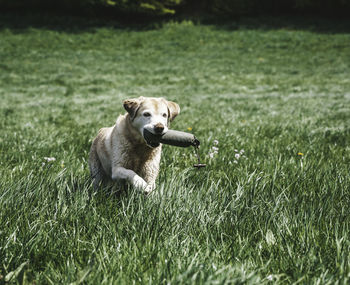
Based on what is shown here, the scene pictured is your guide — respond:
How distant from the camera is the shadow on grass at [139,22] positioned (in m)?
22.7

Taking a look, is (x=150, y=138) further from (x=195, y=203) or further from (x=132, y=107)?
(x=195, y=203)

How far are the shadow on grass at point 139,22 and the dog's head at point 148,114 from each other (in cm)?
2207

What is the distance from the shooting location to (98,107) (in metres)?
9.52

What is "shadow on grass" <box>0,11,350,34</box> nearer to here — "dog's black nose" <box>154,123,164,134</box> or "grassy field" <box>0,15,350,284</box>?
"grassy field" <box>0,15,350,284</box>

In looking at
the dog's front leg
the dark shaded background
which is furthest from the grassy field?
the dark shaded background

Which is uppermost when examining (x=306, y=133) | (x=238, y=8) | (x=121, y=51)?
(x=238, y=8)

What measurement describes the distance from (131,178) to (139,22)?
24.8m

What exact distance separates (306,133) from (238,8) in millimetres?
22818

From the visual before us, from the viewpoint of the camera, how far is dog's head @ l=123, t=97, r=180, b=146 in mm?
2420

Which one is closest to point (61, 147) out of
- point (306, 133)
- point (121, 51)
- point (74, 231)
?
point (74, 231)

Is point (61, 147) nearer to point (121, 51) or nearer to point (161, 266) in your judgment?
point (161, 266)

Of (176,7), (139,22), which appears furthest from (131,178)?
(176,7)

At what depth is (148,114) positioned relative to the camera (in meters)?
2.59

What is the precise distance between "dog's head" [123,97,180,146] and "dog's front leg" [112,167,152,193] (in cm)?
34
